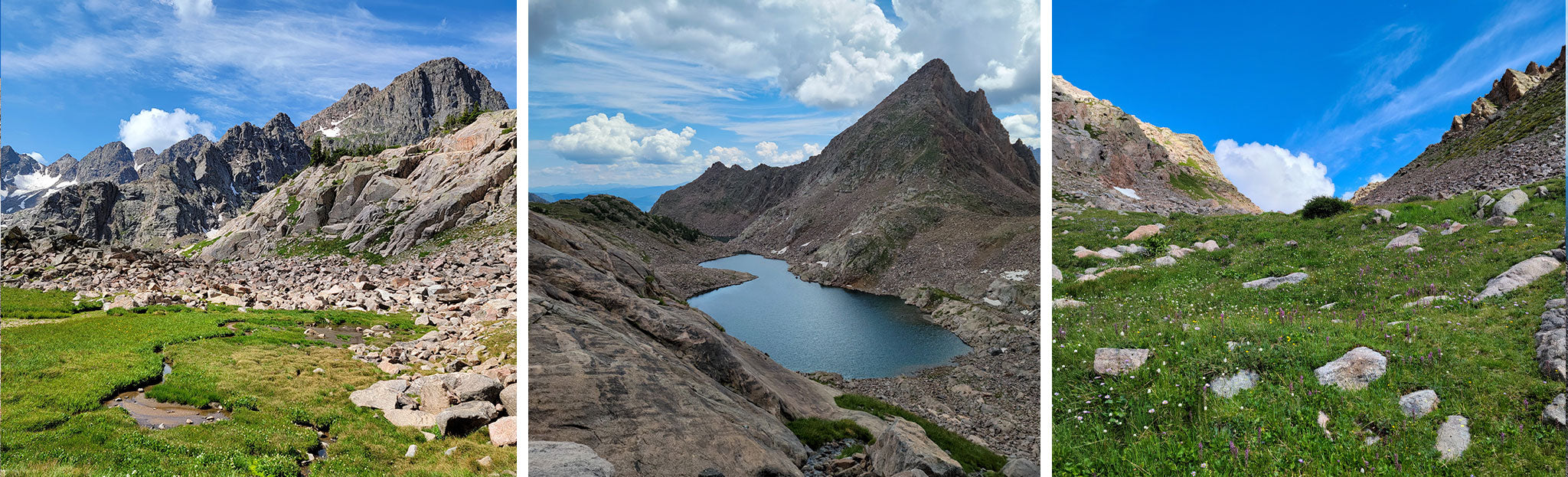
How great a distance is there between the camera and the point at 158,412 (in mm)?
12008

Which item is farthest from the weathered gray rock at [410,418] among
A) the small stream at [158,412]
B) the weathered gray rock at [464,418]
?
the small stream at [158,412]

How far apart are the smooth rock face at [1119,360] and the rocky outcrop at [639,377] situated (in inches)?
117

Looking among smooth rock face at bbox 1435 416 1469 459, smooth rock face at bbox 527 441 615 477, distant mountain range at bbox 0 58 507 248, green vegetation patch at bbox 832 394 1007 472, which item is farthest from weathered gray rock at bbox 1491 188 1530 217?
distant mountain range at bbox 0 58 507 248

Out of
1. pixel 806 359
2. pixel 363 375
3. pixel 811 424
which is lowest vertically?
pixel 363 375

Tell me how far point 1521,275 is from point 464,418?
16365 mm

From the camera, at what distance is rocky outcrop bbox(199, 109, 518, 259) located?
3900cm

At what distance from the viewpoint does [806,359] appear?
30.1 feet

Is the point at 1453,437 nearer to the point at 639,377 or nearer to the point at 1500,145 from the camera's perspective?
the point at 639,377

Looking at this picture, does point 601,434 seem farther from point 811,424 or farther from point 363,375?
point 363,375

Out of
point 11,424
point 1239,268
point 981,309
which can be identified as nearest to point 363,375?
point 11,424

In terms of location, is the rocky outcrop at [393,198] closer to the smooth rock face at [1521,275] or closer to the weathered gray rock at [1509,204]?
the smooth rock face at [1521,275]

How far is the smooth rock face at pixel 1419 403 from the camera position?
3818 mm

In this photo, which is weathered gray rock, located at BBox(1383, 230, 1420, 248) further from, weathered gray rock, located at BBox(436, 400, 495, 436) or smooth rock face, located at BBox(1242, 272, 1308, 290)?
weathered gray rock, located at BBox(436, 400, 495, 436)

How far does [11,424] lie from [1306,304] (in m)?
20.8
